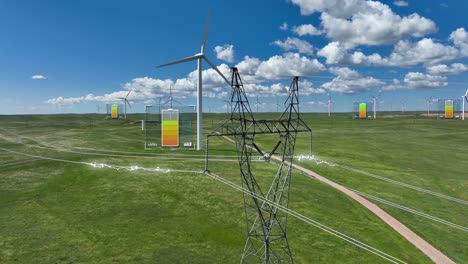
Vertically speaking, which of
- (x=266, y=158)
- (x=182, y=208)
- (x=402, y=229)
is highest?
(x=266, y=158)

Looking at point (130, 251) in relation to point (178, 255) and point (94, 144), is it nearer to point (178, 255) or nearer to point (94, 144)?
point (178, 255)

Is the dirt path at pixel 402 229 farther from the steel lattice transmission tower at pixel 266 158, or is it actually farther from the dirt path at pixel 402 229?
the steel lattice transmission tower at pixel 266 158

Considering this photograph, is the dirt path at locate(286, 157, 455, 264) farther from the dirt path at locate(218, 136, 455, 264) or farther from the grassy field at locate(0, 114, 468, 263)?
the grassy field at locate(0, 114, 468, 263)

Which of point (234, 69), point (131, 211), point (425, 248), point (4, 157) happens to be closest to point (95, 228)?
point (131, 211)

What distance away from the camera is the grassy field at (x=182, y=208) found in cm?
2891

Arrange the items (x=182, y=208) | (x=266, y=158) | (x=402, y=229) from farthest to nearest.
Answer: (x=182, y=208)
(x=402, y=229)
(x=266, y=158)

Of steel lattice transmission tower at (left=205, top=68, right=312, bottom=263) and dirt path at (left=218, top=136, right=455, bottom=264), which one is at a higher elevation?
steel lattice transmission tower at (left=205, top=68, right=312, bottom=263)

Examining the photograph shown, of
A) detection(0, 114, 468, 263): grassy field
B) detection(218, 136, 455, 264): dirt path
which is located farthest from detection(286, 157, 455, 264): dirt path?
detection(0, 114, 468, 263): grassy field

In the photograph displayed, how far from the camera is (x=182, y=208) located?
124 feet

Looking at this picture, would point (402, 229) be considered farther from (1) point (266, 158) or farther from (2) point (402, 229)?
(1) point (266, 158)

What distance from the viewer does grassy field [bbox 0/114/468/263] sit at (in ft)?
94.8

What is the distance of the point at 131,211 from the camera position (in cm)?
3656

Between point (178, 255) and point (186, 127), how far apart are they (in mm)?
59619

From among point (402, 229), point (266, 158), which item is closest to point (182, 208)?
point (266, 158)
